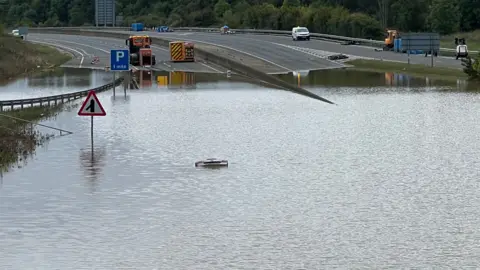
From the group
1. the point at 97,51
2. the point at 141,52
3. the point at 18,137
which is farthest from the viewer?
the point at 97,51

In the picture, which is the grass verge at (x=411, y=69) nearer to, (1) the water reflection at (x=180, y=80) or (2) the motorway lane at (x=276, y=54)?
(2) the motorway lane at (x=276, y=54)

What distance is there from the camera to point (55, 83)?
82.4 metres

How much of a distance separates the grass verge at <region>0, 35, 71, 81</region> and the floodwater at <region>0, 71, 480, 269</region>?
41.5 m

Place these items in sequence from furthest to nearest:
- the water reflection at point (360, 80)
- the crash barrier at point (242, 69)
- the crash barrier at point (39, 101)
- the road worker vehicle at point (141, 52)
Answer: the road worker vehicle at point (141, 52) → the water reflection at point (360, 80) → the crash barrier at point (242, 69) → the crash barrier at point (39, 101)

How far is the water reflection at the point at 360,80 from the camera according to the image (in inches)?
3039

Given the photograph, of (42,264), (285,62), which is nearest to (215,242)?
(42,264)

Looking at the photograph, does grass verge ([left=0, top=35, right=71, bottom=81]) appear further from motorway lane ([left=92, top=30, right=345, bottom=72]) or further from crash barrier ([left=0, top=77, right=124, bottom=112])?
crash barrier ([left=0, top=77, right=124, bottom=112])

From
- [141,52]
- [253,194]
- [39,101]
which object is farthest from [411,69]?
[253,194]

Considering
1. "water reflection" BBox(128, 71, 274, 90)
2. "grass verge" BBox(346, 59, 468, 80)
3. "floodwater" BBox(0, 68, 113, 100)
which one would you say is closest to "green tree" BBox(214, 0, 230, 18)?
"floodwater" BBox(0, 68, 113, 100)

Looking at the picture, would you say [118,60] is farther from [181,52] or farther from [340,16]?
[340,16]

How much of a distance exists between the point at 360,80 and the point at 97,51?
50.5m

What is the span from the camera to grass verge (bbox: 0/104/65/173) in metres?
40.9

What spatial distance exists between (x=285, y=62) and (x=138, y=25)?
73525 millimetres

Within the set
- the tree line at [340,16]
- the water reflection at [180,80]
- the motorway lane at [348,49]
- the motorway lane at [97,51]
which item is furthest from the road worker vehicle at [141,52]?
the tree line at [340,16]
